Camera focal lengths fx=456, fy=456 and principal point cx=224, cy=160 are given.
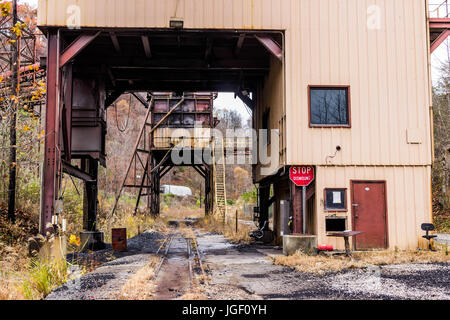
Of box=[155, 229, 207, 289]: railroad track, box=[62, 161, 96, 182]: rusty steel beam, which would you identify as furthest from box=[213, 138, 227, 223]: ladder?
box=[62, 161, 96, 182]: rusty steel beam

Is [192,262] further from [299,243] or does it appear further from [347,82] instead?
[347,82]

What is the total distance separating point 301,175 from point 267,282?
195 inches

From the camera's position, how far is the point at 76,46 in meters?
13.0

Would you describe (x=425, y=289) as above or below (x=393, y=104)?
below

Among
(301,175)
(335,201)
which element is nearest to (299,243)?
(335,201)

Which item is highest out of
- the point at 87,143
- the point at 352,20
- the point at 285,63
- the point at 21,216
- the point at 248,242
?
the point at 352,20

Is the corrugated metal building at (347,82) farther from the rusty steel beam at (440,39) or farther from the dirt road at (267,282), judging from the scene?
the dirt road at (267,282)

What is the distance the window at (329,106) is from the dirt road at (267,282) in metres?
4.41

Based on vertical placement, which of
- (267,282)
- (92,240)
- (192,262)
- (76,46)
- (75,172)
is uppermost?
(76,46)

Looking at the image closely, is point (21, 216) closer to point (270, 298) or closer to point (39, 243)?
point (39, 243)

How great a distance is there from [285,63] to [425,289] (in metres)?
7.89

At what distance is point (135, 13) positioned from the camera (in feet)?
42.8

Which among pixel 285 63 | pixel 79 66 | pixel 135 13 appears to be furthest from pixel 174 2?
pixel 79 66
